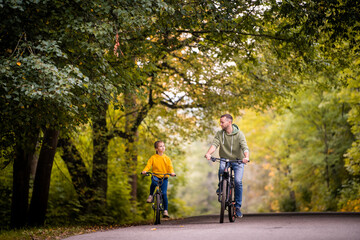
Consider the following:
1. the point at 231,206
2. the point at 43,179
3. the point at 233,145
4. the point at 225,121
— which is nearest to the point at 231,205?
the point at 231,206

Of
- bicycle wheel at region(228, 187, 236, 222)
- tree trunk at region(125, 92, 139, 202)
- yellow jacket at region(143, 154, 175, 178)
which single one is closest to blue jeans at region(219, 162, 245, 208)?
bicycle wheel at region(228, 187, 236, 222)

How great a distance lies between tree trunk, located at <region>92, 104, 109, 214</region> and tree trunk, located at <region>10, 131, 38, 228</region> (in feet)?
9.56

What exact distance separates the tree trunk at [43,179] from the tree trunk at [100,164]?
2.43m

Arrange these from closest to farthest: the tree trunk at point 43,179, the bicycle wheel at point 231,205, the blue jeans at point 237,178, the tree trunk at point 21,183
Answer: the bicycle wheel at point 231,205 < the blue jeans at point 237,178 < the tree trunk at point 21,183 < the tree trunk at point 43,179

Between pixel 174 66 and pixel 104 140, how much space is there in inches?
156

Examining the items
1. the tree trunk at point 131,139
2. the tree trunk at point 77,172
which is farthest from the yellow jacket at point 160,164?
the tree trunk at point 131,139

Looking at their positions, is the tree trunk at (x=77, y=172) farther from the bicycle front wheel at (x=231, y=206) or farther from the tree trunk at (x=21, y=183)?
the bicycle front wheel at (x=231, y=206)

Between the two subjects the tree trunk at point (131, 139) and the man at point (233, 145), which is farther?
the tree trunk at point (131, 139)

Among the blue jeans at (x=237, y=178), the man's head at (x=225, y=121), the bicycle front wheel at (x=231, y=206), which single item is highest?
the man's head at (x=225, y=121)

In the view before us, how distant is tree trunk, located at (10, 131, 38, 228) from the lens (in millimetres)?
12656

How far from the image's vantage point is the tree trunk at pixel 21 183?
12.7 metres

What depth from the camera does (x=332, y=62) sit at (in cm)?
1364

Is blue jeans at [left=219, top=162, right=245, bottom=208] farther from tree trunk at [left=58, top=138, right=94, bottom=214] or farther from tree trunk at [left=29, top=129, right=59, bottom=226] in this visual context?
tree trunk at [left=58, top=138, right=94, bottom=214]

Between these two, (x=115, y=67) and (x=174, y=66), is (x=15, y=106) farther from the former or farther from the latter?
(x=174, y=66)
